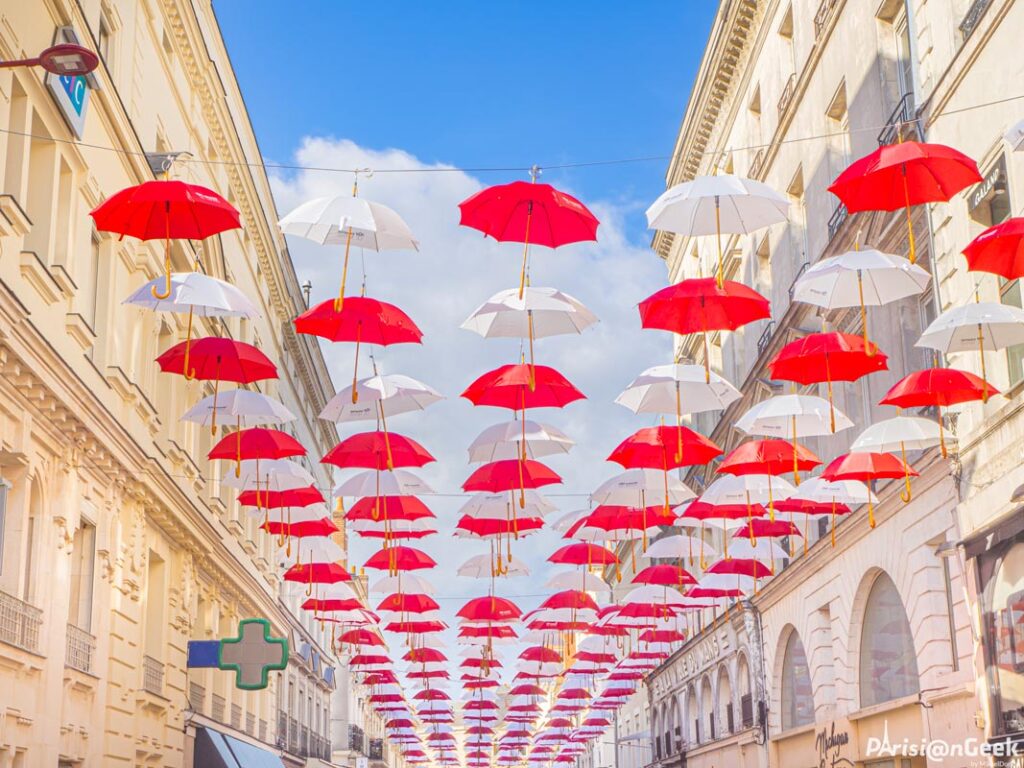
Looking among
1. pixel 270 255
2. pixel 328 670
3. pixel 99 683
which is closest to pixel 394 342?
pixel 99 683

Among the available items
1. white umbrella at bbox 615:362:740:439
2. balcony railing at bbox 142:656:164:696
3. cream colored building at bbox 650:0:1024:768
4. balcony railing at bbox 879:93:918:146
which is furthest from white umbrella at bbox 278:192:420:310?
balcony railing at bbox 142:656:164:696

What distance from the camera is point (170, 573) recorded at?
25.2 meters

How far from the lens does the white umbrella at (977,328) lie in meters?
14.5

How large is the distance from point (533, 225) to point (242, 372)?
14.5 ft

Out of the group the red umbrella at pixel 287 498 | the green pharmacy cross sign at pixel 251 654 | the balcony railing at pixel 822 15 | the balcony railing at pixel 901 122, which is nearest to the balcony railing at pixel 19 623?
the red umbrella at pixel 287 498

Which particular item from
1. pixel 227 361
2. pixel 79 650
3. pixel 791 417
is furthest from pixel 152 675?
pixel 791 417

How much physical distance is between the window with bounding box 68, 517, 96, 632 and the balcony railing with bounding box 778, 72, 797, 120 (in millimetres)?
19037

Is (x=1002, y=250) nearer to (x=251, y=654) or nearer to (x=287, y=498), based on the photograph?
(x=287, y=498)

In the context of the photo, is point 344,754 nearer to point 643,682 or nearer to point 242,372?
point 643,682

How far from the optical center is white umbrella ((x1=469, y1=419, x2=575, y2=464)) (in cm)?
2097

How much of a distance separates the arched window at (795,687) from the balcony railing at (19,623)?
19.3 meters

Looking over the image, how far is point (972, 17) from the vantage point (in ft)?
62.3

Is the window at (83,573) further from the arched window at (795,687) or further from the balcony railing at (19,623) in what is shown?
the arched window at (795,687)

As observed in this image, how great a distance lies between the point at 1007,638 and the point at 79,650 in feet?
41.2
